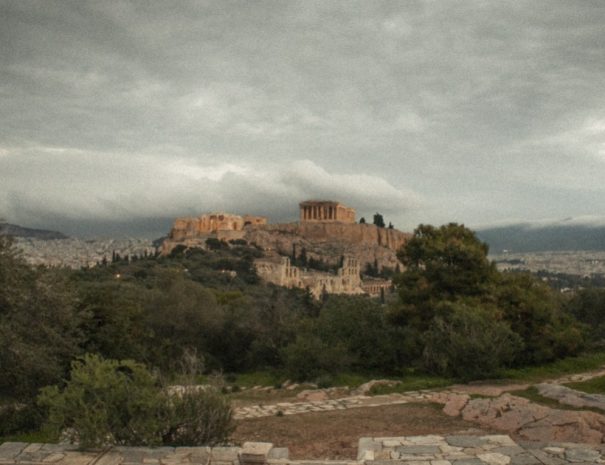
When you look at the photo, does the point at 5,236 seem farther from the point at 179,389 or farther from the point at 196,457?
the point at 196,457

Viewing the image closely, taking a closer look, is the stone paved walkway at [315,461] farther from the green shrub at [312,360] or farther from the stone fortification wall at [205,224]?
the stone fortification wall at [205,224]

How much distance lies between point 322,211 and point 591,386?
5400 inches

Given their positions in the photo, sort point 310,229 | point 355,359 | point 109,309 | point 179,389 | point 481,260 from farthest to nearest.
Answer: point 310,229 < point 481,260 < point 355,359 < point 109,309 < point 179,389

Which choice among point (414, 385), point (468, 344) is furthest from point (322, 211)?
point (414, 385)

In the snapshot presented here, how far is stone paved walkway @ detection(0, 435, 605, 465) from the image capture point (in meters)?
7.16

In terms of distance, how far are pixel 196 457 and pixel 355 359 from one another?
11.4 meters

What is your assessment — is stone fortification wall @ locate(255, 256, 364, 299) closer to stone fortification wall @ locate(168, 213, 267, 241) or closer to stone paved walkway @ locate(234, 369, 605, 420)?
stone fortification wall @ locate(168, 213, 267, 241)

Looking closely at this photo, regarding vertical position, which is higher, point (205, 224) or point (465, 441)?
point (205, 224)

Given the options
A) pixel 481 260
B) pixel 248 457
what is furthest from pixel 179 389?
pixel 481 260

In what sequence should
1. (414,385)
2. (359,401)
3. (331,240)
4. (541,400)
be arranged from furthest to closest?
(331,240), (414,385), (359,401), (541,400)

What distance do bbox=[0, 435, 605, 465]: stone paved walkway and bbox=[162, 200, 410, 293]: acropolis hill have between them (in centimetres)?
8876

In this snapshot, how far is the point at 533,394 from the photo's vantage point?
513 inches

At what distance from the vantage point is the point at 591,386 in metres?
14.1

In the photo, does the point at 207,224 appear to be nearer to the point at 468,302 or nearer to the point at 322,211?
the point at 322,211
